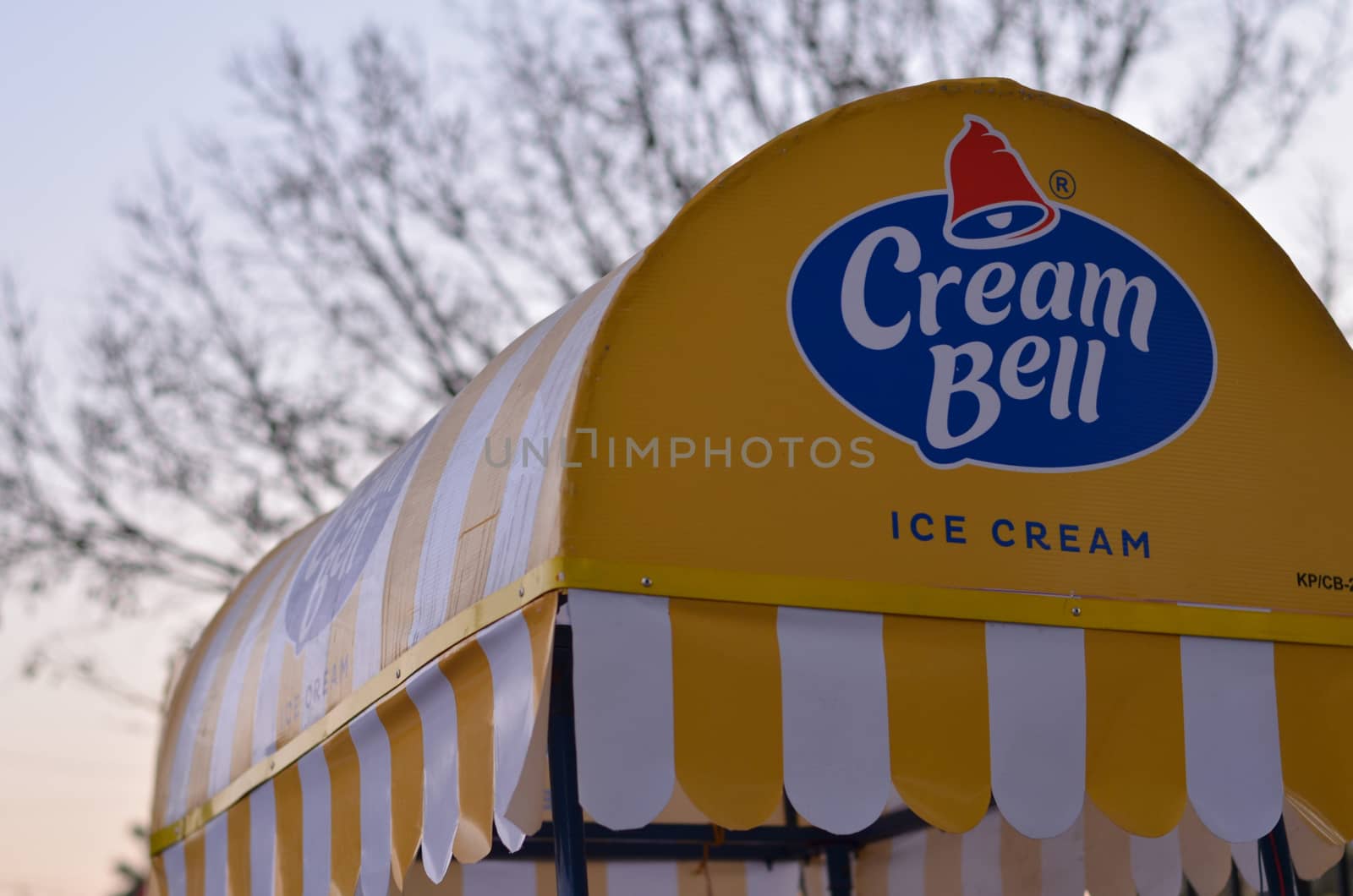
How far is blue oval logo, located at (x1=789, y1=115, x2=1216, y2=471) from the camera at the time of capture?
3373 millimetres

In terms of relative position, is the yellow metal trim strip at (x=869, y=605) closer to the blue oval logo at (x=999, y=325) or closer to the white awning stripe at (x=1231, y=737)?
the white awning stripe at (x=1231, y=737)

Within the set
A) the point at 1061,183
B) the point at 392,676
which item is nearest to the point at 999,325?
the point at 1061,183

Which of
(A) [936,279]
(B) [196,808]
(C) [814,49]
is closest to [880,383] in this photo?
(A) [936,279]

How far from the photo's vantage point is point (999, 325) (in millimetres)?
3473

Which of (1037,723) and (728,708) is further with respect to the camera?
(1037,723)

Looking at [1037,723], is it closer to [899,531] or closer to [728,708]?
[899,531]

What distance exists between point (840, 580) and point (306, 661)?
2.07m

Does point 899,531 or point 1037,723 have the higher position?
point 899,531

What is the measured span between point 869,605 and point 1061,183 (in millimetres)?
1213

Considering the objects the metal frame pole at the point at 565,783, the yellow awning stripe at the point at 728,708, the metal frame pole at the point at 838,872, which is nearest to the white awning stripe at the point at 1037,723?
the yellow awning stripe at the point at 728,708

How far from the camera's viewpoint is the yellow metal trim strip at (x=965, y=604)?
3055 mm

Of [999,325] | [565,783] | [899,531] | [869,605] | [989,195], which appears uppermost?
[989,195]

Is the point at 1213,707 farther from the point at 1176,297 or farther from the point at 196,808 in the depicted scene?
the point at 196,808

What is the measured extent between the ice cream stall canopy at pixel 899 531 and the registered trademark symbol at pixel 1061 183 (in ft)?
0.05
